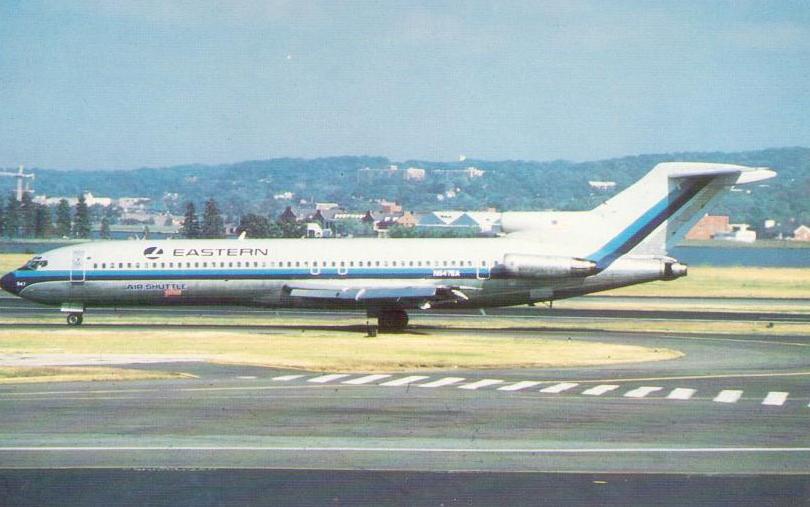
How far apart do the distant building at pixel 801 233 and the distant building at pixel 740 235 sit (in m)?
8.70

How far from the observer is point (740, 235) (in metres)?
173

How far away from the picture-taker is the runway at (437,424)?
712 inches

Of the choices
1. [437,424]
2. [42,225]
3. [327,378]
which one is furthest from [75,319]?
[42,225]

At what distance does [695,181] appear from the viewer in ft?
163

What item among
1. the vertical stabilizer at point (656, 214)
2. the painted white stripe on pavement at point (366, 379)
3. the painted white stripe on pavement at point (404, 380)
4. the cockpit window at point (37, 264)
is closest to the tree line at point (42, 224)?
the cockpit window at point (37, 264)

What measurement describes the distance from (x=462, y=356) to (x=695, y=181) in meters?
18.1

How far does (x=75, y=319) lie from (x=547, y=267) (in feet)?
74.1

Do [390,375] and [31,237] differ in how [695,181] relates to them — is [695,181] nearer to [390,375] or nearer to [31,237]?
[390,375]

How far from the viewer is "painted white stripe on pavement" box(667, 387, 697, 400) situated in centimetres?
2748

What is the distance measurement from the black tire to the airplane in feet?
0.30

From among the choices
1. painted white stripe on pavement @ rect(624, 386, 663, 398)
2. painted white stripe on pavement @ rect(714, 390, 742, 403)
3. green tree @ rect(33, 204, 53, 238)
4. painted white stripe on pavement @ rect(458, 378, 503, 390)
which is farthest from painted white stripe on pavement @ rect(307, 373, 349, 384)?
green tree @ rect(33, 204, 53, 238)

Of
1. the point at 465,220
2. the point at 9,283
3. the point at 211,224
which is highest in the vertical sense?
the point at 465,220

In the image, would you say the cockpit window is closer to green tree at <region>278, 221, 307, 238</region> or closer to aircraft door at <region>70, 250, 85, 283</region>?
aircraft door at <region>70, 250, 85, 283</region>

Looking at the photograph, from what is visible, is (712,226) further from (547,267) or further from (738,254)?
(547,267)
